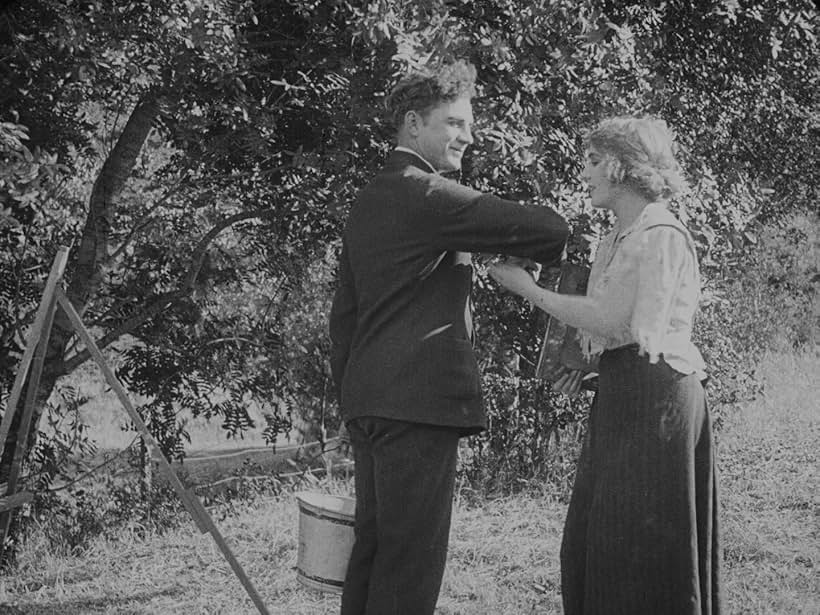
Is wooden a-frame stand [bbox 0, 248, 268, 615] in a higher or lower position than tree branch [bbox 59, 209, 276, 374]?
lower

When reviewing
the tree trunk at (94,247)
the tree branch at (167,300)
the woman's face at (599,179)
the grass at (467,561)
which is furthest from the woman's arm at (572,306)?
the tree trunk at (94,247)

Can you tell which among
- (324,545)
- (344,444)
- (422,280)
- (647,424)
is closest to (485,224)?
(422,280)

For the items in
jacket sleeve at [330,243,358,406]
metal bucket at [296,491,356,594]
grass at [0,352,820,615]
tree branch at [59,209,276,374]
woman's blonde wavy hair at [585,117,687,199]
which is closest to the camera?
woman's blonde wavy hair at [585,117,687,199]

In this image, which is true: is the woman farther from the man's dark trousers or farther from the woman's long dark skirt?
the man's dark trousers

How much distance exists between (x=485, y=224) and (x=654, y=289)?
0.51m

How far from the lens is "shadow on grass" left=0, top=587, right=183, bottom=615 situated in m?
4.86

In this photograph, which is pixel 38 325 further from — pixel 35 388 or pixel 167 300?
pixel 167 300

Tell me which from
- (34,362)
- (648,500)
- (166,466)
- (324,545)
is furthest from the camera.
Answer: (34,362)

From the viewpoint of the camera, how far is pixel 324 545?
346cm

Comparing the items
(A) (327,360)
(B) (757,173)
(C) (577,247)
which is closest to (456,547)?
(C) (577,247)

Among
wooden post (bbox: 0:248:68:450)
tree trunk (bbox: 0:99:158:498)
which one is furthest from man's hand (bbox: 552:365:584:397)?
tree trunk (bbox: 0:99:158:498)

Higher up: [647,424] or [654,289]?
[654,289]

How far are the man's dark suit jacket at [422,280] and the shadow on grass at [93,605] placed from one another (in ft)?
7.80

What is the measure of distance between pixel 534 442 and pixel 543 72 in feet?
10.6
